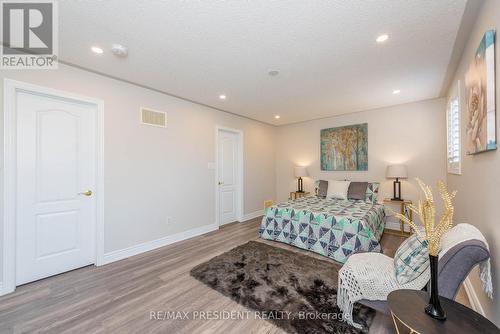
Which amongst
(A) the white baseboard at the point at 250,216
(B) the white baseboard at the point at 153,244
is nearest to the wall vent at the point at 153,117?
(B) the white baseboard at the point at 153,244

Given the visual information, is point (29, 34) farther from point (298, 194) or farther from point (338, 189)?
point (298, 194)

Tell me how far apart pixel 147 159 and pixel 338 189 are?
3.59m

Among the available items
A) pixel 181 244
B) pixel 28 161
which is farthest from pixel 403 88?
pixel 28 161

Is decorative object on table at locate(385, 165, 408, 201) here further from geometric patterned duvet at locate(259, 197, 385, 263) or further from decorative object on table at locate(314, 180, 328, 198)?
decorative object on table at locate(314, 180, 328, 198)

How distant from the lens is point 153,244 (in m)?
3.22

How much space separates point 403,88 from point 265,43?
2.55 meters

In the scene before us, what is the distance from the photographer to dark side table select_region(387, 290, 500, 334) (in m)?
1.01

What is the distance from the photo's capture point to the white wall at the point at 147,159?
275cm

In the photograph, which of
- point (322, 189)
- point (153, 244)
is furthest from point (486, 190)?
point (153, 244)

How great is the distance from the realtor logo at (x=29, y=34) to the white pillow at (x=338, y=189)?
4537 mm

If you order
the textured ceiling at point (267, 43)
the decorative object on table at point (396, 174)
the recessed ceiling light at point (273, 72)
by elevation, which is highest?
the textured ceiling at point (267, 43)

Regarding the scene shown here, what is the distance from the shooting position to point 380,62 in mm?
2420

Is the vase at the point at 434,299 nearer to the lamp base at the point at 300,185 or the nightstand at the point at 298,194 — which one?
the nightstand at the point at 298,194

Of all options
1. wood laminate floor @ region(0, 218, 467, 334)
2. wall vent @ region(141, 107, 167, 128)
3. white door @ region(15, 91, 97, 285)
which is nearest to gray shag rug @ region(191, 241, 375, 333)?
wood laminate floor @ region(0, 218, 467, 334)
